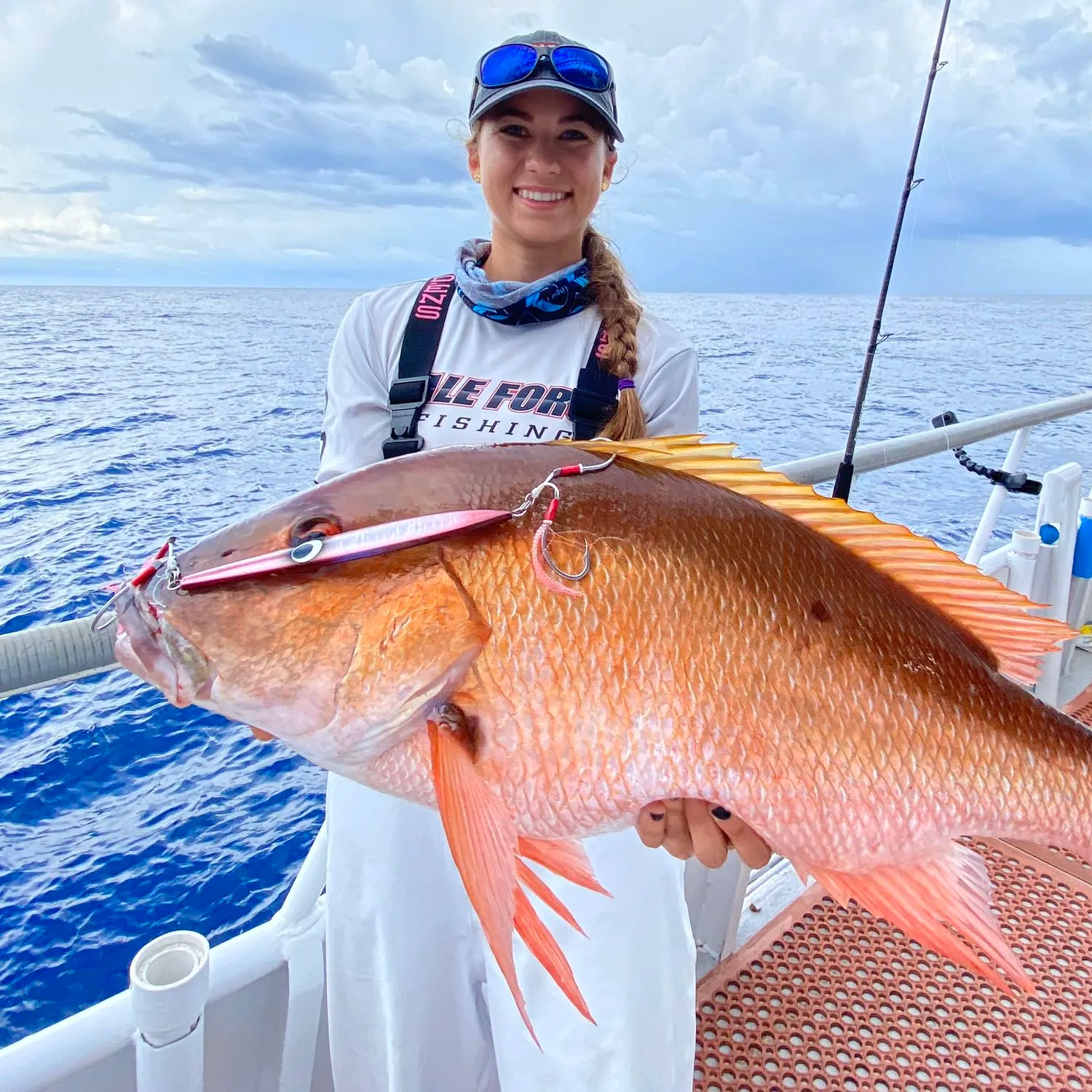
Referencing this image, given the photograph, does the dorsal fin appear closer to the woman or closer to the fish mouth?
the woman

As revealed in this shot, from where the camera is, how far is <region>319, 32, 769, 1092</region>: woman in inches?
56.9

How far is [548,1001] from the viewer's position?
1455 millimetres

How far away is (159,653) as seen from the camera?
102cm

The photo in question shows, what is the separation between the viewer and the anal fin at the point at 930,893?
3.78 feet

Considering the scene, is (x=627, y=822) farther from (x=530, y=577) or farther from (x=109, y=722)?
(x=109, y=722)

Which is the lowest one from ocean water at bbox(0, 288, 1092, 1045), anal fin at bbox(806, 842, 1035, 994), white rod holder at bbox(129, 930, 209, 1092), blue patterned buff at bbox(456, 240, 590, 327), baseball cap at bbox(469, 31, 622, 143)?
ocean water at bbox(0, 288, 1092, 1045)

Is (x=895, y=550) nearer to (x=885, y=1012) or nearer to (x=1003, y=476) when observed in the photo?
(x=885, y=1012)

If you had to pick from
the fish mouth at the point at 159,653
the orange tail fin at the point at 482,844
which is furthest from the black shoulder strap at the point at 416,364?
the orange tail fin at the point at 482,844

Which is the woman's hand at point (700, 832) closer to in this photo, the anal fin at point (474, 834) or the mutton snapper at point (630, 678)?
the mutton snapper at point (630, 678)

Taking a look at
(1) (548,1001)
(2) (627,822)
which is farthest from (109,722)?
(2) (627,822)

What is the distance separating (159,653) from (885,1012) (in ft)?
→ 6.58

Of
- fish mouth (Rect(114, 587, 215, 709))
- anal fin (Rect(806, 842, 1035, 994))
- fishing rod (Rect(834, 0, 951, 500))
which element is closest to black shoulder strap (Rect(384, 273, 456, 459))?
fish mouth (Rect(114, 587, 215, 709))

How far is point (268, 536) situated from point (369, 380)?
2.31 feet

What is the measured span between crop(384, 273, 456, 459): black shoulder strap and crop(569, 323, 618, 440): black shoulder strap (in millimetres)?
319
